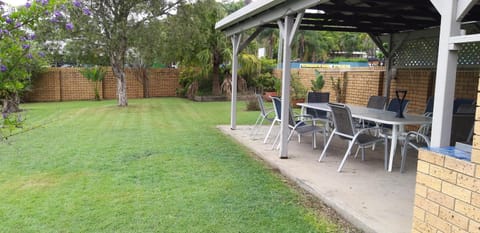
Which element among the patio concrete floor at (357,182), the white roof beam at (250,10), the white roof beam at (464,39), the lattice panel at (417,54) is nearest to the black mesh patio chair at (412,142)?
the patio concrete floor at (357,182)

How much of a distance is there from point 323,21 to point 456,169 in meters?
5.42

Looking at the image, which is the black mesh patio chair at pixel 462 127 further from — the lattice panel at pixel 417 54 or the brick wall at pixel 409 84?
the lattice panel at pixel 417 54

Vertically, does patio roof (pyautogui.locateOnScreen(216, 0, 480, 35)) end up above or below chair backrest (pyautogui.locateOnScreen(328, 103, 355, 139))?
above

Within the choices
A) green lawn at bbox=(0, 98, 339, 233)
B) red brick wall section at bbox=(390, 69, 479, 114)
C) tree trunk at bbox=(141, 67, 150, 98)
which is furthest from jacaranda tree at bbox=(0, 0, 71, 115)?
tree trunk at bbox=(141, 67, 150, 98)

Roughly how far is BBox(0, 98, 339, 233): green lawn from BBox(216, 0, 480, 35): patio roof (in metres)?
2.17

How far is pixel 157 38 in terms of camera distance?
12.0 meters

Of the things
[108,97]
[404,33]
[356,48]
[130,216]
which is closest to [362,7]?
[404,33]

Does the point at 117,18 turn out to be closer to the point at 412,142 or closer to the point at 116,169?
the point at 116,169

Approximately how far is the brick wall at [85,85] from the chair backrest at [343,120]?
1380cm

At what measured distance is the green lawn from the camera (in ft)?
10.6

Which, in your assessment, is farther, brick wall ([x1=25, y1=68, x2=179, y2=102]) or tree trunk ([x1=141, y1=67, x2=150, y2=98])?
tree trunk ([x1=141, y1=67, x2=150, y2=98])

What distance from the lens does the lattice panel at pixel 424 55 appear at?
266 inches

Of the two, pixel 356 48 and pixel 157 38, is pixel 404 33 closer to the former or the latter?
pixel 157 38

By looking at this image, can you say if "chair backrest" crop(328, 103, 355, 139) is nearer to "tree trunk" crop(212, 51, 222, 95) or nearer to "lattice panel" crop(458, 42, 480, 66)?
"lattice panel" crop(458, 42, 480, 66)
